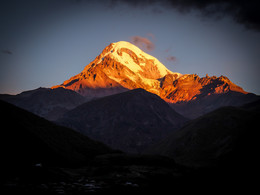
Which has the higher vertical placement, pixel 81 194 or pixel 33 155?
pixel 33 155

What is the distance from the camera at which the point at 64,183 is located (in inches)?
2431

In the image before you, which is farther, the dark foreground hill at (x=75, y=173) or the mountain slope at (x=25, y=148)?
the mountain slope at (x=25, y=148)

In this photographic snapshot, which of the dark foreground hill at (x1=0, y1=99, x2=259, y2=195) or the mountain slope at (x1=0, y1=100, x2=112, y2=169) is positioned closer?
the dark foreground hill at (x1=0, y1=99, x2=259, y2=195)

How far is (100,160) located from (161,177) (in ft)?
110

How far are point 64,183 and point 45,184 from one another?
5616 mm

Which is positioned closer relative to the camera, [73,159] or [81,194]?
[81,194]

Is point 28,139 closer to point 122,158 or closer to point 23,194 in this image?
point 122,158

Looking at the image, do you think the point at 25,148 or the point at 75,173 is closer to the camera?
the point at 75,173

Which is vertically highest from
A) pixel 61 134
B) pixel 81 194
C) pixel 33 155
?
pixel 61 134

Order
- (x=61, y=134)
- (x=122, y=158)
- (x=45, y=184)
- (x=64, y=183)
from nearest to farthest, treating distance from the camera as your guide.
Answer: (x=45, y=184) < (x=64, y=183) < (x=122, y=158) < (x=61, y=134)

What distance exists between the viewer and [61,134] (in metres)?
A: 143

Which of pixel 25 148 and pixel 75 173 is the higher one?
pixel 25 148

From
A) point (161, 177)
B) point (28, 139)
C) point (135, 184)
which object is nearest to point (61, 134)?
point (28, 139)

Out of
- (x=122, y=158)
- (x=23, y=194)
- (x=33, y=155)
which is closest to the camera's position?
(x=23, y=194)
